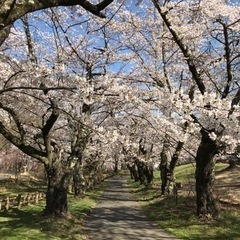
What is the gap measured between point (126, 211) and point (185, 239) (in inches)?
362

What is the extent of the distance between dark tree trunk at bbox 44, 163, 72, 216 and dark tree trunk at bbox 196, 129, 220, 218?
6.03 metres

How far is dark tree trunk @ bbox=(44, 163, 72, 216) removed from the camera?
15820mm

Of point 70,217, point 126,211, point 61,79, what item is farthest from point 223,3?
point 126,211

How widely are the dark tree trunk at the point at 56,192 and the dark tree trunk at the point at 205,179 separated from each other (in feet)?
19.8

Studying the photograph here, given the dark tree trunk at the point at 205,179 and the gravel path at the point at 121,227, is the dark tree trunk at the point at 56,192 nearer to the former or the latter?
the gravel path at the point at 121,227

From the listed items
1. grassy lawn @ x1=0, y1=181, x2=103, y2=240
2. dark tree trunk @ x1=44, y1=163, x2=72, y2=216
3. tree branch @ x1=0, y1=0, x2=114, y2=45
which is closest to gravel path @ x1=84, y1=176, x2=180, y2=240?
grassy lawn @ x1=0, y1=181, x2=103, y2=240

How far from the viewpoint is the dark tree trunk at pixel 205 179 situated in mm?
16375

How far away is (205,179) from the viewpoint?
1666cm

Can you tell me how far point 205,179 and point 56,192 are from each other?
6.69m

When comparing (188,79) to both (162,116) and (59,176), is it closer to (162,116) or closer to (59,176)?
(162,116)

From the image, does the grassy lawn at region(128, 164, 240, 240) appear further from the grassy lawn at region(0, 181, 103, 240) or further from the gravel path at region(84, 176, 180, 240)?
the grassy lawn at region(0, 181, 103, 240)

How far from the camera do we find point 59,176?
1606 centimetres

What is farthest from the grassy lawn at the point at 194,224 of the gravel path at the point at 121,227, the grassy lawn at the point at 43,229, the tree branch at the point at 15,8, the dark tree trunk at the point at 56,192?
the tree branch at the point at 15,8

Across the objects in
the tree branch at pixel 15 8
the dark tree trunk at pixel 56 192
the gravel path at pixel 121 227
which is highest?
the tree branch at pixel 15 8
